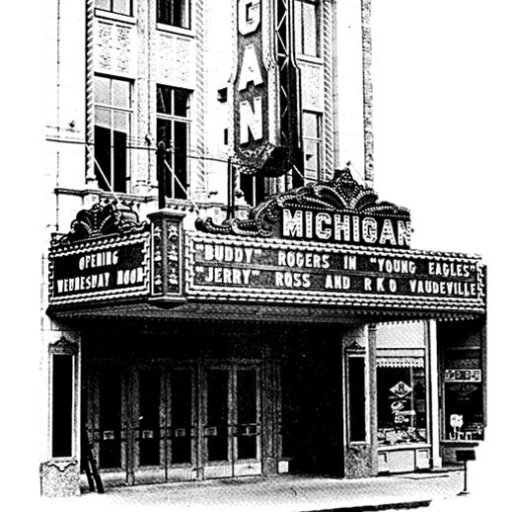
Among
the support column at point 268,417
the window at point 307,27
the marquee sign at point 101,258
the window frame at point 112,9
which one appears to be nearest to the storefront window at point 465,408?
the support column at point 268,417

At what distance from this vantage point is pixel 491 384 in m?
6.18

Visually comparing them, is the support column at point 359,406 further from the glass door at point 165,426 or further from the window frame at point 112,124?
the window frame at point 112,124

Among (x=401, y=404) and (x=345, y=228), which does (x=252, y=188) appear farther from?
(x=401, y=404)

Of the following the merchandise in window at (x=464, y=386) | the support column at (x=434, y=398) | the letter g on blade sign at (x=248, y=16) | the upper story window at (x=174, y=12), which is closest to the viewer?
the letter g on blade sign at (x=248, y=16)

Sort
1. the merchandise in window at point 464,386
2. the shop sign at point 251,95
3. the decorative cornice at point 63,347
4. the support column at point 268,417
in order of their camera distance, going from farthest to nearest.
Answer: the support column at point 268,417, the merchandise in window at point 464,386, the decorative cornice at point 63,347, the shop sign at point 251,95

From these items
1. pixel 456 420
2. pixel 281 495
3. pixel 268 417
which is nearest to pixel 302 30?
pixel 268 417

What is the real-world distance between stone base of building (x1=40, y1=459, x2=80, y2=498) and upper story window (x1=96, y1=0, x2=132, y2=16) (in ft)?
26.1

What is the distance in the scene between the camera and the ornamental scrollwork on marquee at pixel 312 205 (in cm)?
1543

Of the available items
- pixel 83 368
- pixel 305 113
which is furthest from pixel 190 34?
pixel 83 368

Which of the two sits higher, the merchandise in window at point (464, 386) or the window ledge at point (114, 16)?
the window ledge at point (114, 16)

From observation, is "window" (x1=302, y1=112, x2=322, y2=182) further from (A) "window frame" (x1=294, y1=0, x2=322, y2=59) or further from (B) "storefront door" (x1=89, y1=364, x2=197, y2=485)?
(B) "storefront door" (x1=89, y1=364, x2=197, y2=485)

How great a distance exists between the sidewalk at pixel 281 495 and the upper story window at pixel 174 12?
337 inches

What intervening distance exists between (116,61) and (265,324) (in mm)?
5865

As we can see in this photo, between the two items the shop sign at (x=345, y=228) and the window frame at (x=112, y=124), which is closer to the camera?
the shop sign at (x=345, y=228)
